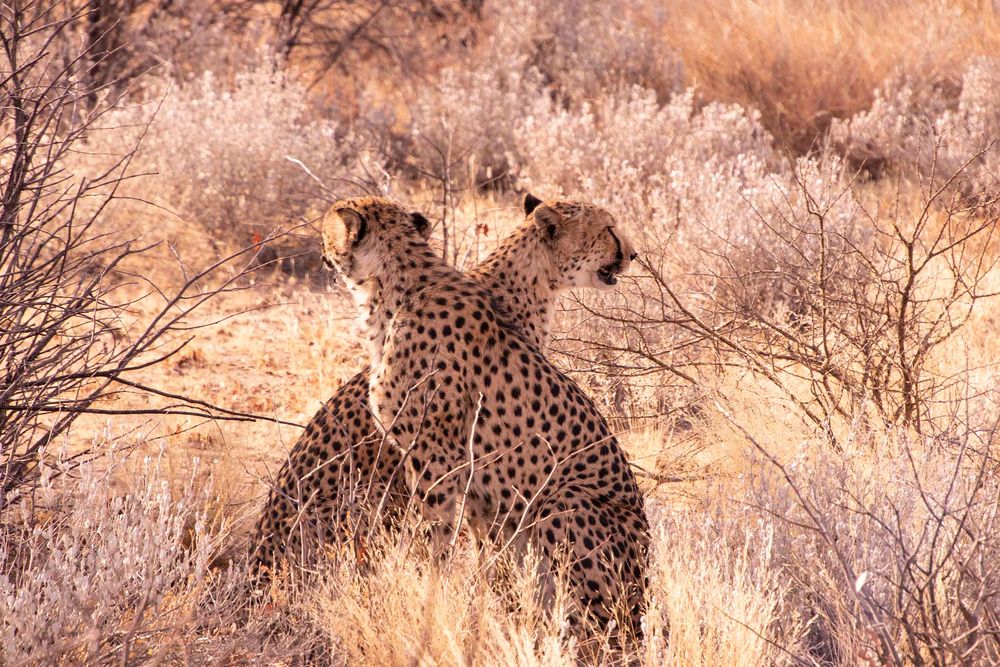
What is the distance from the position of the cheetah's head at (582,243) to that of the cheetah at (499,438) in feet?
1.58

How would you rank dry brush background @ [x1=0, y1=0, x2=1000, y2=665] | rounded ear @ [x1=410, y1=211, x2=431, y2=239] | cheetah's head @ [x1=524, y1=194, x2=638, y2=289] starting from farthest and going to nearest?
cheetah's head @ [x1=524, y1=194, x2=638, y2=289] → rounded ear @ [x1=410, y1=211, x2=431, y2=239] → dry brush background @ [x1=0, y1=0, x2=1000, y2=665]

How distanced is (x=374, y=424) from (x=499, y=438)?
378mm

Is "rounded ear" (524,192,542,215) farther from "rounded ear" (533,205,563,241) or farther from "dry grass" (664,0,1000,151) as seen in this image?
"dry grass" (664,0,1000,151)

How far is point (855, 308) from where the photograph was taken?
3.97 meters

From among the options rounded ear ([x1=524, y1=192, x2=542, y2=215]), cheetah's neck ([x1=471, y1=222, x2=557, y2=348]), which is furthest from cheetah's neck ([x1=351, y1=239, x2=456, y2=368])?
rounded ear ([x1=524, y1=192, x2=542, y2=215])

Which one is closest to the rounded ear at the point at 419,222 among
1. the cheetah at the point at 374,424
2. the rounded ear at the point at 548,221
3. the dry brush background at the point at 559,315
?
the cheetah at the point at 374,424

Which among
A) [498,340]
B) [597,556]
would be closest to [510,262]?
[498,340]

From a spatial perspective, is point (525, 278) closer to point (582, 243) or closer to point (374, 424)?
point (582, 243)

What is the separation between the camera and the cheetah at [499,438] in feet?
9.41

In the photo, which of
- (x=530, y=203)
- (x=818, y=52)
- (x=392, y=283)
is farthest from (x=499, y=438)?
(x=818, y=52)

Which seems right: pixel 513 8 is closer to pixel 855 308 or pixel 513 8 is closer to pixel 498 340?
pixel 855 308

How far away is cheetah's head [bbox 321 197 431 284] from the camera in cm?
318

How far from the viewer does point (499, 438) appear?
3004 millimetres

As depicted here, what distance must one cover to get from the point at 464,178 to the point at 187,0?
2.99m
